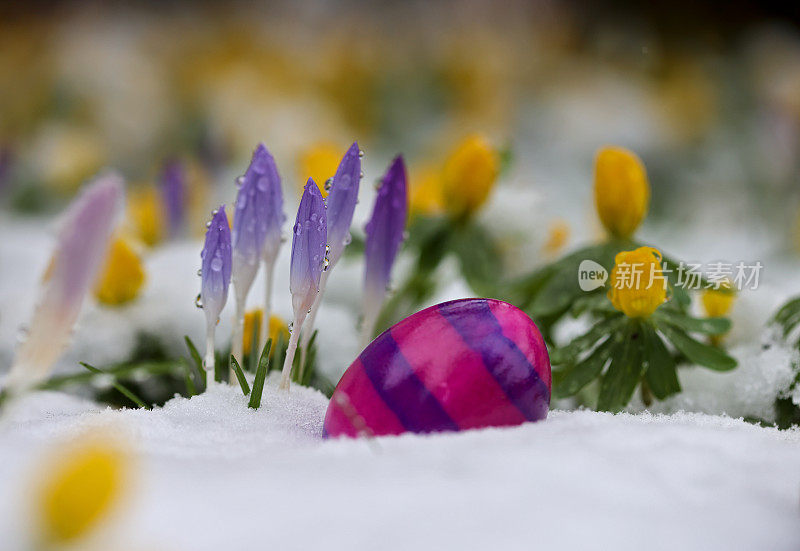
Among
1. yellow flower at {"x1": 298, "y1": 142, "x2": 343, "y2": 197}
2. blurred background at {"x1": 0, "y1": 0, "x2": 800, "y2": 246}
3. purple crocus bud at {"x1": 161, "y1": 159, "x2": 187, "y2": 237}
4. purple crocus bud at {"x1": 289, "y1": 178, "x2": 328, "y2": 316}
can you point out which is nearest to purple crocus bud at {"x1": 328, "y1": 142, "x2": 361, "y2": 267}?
purple crocus bud at {"x1": 289, "y1": 178, "x2": 328, "y2": 316}

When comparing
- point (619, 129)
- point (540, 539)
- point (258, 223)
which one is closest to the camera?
point (540, 539)

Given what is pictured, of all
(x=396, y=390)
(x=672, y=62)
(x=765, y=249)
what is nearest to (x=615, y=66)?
(x=672, y=62)

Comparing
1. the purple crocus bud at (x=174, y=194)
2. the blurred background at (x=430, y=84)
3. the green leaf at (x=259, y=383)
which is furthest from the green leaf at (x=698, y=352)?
the blurred background at (x=430, y=84)

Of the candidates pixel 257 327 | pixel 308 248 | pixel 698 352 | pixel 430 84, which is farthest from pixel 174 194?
pixel 430 84

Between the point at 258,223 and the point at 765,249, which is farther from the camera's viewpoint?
the point at 765,249

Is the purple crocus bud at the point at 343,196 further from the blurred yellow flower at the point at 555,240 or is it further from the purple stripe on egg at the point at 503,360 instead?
the blurred yellow flower at the point at 555,240

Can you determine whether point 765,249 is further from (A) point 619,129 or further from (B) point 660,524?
(B) point 660,524
